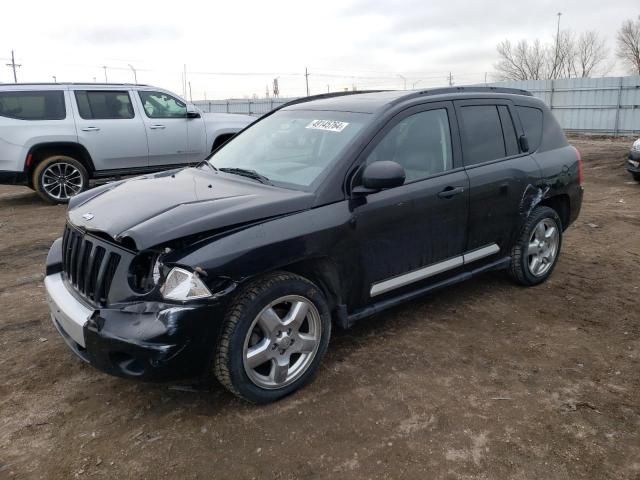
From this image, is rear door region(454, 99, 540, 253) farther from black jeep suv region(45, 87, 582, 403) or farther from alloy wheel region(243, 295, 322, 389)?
alloy wheel region(243, 295, 322, 389)

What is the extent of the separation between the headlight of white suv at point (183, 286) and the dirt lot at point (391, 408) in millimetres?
750

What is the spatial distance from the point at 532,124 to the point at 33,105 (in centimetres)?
766

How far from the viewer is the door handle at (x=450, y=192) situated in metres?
3.78

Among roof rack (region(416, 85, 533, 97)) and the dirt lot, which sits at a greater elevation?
roof rack (region(416, 85, 533, 97))

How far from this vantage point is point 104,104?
913 cm

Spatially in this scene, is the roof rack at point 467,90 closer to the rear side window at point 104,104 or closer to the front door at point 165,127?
the front door at point 165,127

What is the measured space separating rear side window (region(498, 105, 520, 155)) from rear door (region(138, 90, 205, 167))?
669 centimetres

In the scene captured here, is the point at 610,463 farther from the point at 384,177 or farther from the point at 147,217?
the point at 147,217

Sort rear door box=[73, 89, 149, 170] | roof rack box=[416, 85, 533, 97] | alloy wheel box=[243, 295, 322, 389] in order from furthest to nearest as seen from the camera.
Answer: rear door box=[73, 89, 149, 170] < roof rack box=[416, 85, 533, 97] < alloy wheel box=[243, 295, 322, 389]

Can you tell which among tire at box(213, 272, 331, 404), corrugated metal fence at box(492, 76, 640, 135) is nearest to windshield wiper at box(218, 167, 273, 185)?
tire at box(213, 272, 331, 404)

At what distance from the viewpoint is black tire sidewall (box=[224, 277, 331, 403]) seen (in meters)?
2.79

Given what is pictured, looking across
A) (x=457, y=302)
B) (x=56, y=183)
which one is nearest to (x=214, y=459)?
(x=457, y=302)

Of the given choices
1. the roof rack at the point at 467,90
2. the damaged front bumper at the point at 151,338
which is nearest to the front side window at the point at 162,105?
the roof rack at the point at 467,90

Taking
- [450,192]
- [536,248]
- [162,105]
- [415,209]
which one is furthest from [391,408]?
[162,105]
